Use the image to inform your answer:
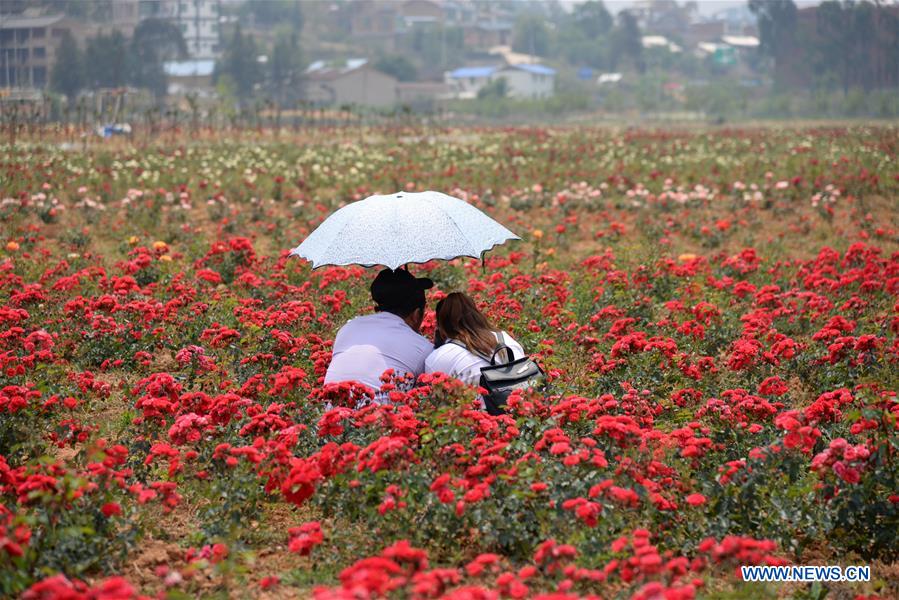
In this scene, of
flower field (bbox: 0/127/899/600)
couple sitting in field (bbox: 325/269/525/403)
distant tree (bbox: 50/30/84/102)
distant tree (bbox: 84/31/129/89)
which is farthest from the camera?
distant tree (bbox: 84/31/129/89)

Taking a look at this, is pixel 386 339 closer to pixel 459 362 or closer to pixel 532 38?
pixel 459 362

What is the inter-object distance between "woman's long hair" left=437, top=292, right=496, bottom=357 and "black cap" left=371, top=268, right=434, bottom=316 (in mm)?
309

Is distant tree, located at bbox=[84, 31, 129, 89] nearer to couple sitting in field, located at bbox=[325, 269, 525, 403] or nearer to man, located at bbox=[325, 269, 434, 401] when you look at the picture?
man, located at bbox=[325, 269, 434, 401]

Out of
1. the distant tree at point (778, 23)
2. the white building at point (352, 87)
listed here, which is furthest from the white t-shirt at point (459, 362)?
the distant tree at point (778, 23)

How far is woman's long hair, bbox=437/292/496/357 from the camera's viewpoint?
5.10 m

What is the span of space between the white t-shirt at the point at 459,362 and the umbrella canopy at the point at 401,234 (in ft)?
2.03

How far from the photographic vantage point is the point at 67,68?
3856 centimetres

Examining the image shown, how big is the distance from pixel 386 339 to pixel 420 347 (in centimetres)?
19

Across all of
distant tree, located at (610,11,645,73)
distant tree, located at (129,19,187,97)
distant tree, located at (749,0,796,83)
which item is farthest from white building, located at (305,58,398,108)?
distant tree, located at (610,11,645,73)

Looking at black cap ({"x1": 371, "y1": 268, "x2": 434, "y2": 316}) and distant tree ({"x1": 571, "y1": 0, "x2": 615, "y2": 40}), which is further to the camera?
distant tree ({"x1": 571, "y1": 0, "x2": 615, "y2": 40})

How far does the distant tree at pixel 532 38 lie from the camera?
394 feet

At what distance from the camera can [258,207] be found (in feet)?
49.0

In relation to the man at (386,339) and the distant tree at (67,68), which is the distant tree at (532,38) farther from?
the man at (386,339)

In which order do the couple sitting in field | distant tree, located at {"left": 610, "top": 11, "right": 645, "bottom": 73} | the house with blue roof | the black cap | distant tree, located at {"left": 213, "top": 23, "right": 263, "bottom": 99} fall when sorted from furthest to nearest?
distant tree, located at {"left": 610, "top": 11, "right": 645, "bottom": 73} → the house with blue roof → distant tree, located at {"left": 213, "top": 23, "right": 263, "bottom": 99} → the black cap → the couple sitting in field
